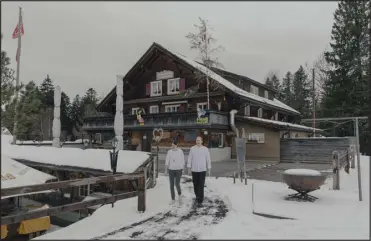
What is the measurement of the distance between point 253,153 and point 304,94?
126 feet

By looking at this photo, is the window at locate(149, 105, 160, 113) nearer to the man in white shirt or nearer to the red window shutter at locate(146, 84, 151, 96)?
the red window shutter at locate(146, 84, 151, 96)

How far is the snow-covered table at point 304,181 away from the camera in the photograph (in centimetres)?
813

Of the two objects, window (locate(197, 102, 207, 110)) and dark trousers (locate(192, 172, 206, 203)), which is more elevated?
window (locate(197, 102, 207, 110))

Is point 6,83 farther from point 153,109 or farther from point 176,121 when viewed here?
point 153,109

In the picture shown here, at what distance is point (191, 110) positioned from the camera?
27.0 meters

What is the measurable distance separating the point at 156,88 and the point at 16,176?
2065 centimetres

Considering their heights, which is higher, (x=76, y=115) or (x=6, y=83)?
(x=76, y=115)

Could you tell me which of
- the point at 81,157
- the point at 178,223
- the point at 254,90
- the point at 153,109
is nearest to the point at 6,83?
the point at 178,223

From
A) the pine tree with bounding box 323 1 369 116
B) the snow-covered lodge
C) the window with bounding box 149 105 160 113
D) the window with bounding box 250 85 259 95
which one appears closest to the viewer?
the snow-covered lodge

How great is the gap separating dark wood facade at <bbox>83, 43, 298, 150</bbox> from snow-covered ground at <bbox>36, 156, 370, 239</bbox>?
45.1ft

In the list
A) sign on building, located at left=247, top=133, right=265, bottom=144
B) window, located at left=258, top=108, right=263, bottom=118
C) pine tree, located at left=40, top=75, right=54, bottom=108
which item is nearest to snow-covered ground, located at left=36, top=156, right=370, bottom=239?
sign on building, located at left=247, top=133, right=265, bottom=144

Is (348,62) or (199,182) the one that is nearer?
(199,182)

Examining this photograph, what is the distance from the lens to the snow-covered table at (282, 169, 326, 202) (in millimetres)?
8133

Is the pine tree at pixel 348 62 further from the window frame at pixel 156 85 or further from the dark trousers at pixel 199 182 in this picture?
the dark trousers at pixel 199 182
